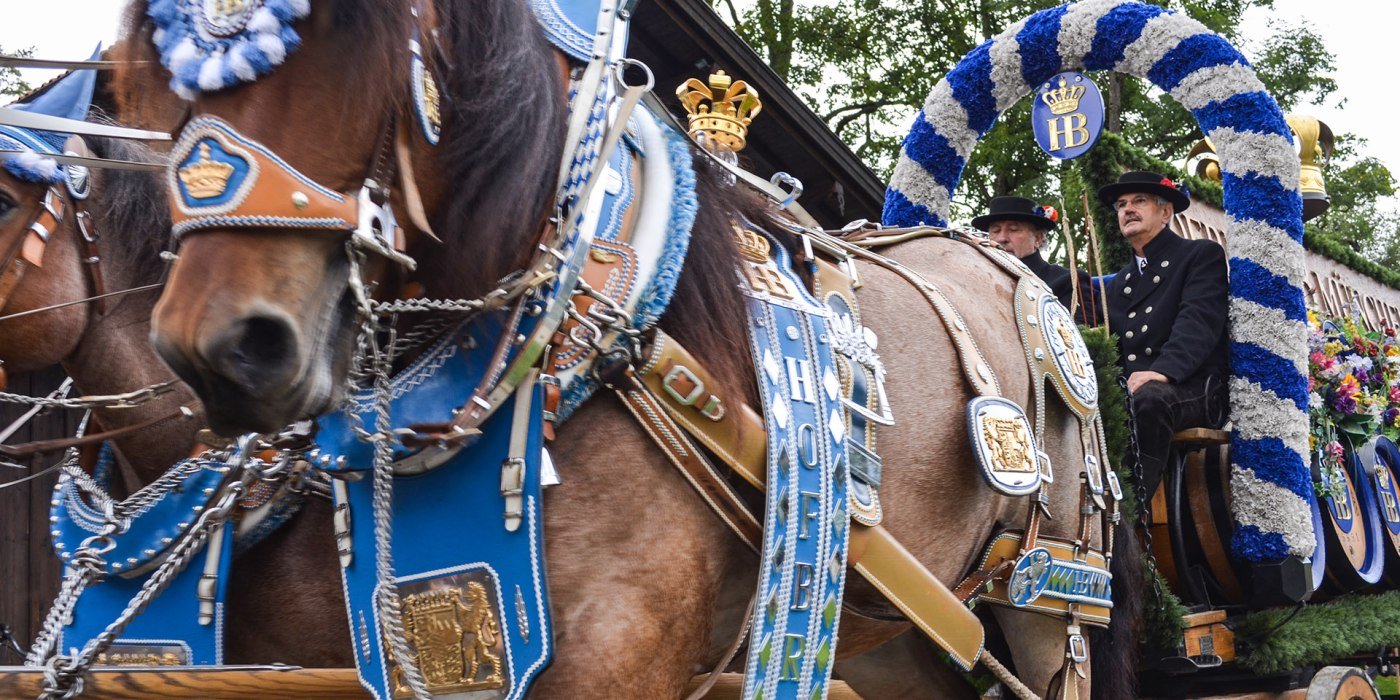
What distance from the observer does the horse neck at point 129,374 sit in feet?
9.08

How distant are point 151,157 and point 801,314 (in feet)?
4.80

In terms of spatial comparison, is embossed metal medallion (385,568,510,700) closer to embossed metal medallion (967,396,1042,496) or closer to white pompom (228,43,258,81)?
white pompom (228,43,258,81)

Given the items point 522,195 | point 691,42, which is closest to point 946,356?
point 522,195

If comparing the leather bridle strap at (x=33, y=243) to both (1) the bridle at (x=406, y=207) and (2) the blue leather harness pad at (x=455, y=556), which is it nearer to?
(2) the blue leather harness pad at (x=455, y=556)

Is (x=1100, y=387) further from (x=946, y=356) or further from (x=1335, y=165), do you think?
(x=1335, y=165)

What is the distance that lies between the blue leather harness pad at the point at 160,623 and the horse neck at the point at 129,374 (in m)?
0.35

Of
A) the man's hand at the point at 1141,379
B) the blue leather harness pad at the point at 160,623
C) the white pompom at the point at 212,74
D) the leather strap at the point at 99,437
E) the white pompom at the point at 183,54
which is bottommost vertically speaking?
the blue leather harness pad at the point at 160,623

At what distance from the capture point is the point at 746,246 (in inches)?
98.7

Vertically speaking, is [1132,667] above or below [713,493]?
above

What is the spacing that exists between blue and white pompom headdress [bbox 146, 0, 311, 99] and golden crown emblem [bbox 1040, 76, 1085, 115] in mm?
3674

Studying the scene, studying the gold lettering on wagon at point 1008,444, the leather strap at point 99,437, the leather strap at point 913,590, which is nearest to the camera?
the leather strap at point 913,590

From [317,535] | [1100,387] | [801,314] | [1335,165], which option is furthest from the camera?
[1335,165]

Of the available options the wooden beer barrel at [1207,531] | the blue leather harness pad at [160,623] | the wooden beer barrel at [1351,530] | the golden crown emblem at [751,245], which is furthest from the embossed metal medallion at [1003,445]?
the wooden beer barrel at [1351,530]

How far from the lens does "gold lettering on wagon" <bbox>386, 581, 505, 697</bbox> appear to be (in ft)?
6.37
